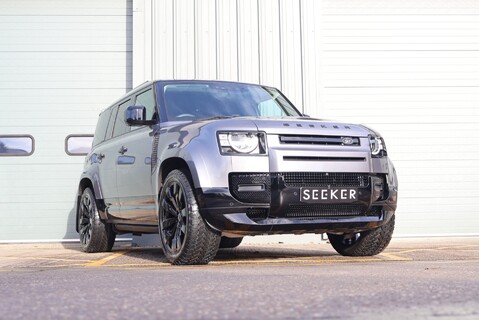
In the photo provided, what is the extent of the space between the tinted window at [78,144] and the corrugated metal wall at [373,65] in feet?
4.59

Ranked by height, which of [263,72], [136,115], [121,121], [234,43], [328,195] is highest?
[234,43]

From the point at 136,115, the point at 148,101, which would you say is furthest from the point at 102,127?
the point at 136,115

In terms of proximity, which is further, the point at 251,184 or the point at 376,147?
the point at 376,147

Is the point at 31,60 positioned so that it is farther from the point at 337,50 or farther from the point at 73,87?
the point at 337,50

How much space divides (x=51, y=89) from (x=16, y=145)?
1.07 m

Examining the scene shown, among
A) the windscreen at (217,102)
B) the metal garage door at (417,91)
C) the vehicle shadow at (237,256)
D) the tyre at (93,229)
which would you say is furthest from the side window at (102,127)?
the metal garage door at (417,91)

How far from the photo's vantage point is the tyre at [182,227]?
4.91 meters

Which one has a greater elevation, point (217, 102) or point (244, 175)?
point (217, 102)

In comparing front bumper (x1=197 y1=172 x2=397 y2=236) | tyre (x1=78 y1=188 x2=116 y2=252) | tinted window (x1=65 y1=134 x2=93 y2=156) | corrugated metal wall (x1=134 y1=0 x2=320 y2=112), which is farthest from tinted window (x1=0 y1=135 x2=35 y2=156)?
front bumper (x1=197 y1=172 x2=397 y2=236)

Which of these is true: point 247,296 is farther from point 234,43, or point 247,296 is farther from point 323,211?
point 234,43

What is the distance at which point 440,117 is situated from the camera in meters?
11.1

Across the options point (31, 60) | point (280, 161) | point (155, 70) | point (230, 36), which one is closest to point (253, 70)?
point (230, 36)

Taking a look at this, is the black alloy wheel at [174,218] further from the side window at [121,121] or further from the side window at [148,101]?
the side window at [121,121]

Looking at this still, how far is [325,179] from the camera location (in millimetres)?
5074
